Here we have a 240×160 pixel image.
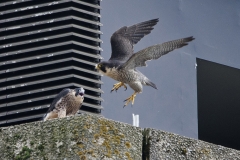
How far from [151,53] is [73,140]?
20.4 ft

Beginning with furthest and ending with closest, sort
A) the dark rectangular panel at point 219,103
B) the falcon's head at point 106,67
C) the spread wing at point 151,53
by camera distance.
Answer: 1. the dark rectangular panel at point 219,103
2. the falcon's head at point 106,67
3. the spread wing at point 151,53

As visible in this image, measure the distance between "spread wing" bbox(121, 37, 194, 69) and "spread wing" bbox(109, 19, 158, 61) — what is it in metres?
0.83

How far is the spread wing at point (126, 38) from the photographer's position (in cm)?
1169

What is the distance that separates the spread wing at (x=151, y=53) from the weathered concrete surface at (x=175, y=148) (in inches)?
209

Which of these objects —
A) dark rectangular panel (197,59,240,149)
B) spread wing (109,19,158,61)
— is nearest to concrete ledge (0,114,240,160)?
spread wing (109,19,158,61)

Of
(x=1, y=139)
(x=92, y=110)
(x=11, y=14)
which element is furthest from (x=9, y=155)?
(x=11, y=14)

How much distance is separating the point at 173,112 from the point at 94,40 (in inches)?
78.7

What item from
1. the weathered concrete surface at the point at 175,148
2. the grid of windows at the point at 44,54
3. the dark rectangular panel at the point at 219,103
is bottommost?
the dark rectangular panel at the point at 219,103

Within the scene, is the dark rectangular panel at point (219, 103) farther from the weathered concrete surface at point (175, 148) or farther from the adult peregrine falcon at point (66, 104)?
the weathered concrete surface at point (175, 148)

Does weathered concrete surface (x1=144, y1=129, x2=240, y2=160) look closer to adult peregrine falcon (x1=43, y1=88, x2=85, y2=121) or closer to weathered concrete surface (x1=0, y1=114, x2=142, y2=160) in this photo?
weathered concrete surface (x1=0, y1=114, x2=142, y2=160)

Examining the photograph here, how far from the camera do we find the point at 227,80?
1562 cm

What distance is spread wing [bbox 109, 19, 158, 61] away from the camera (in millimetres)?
11688

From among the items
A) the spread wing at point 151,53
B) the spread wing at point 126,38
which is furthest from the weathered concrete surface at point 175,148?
the spread wing at point 126,38

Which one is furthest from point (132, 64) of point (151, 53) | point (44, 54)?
point (44, 54)
